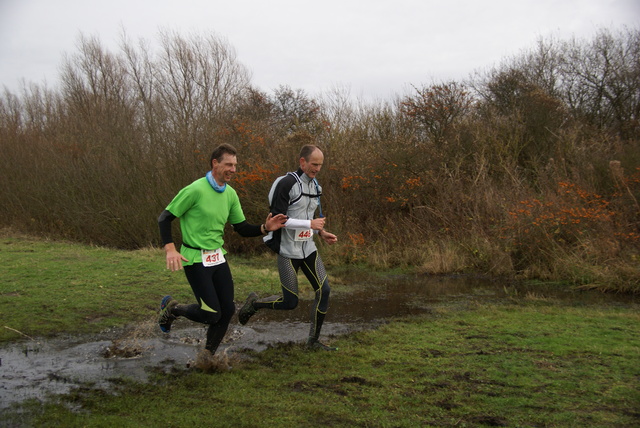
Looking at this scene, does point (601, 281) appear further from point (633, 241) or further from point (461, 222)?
point (461, 222)

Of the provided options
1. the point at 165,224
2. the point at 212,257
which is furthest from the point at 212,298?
the point at 165,224

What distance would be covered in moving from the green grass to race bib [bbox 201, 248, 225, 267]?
1.03 m

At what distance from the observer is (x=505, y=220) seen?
14094 millimetres

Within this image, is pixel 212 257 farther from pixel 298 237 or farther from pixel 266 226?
pixel 298 237

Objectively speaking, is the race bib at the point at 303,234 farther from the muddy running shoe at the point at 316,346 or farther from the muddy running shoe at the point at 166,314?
the muddy running shoe at the point at 166,314

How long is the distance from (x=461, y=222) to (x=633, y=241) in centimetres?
441

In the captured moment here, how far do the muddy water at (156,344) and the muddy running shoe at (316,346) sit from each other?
38cm

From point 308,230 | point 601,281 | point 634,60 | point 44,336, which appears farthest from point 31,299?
point 634,60

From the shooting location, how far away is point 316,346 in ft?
21.1

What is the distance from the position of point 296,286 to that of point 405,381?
1680 mm

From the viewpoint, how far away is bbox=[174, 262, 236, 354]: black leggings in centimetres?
542

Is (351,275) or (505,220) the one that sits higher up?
(505,220)

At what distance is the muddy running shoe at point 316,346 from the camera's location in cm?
639

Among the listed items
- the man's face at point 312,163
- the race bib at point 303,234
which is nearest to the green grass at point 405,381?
the race bib at point 303,234
